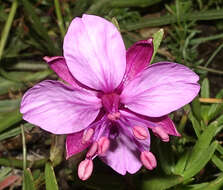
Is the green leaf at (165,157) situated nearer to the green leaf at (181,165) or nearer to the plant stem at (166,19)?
the green leaf at (181,165)

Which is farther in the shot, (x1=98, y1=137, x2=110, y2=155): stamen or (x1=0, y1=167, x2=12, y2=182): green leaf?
(x1=0, y1=167, x2=12, y2=182): green leaf

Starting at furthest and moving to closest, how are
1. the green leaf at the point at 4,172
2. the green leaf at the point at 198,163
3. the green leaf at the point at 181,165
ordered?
the green leaf at the point at 4,172, the green leaf at the point at 181,165, the green leaf at the point at 198,163

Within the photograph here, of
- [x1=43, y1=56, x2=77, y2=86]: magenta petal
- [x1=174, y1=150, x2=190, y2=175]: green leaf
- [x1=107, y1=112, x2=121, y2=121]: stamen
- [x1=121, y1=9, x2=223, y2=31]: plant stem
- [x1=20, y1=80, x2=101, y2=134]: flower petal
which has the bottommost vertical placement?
[x1=174, y1=150, x2=190, y2=175]: green leaf

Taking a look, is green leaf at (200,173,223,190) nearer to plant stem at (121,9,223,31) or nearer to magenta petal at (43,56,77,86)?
magenta petal at (43,56,77,86)

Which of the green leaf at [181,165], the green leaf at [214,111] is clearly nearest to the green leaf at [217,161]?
the green leaf at [181,165]

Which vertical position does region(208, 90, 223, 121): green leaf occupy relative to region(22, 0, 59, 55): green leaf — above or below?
below

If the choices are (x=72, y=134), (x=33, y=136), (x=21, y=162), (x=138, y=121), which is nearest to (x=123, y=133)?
(x=138, y=121)

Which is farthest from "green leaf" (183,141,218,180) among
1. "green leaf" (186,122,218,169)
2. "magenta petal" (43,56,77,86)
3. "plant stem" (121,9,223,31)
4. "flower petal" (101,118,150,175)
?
"plant stem" (121,9,223,31)
